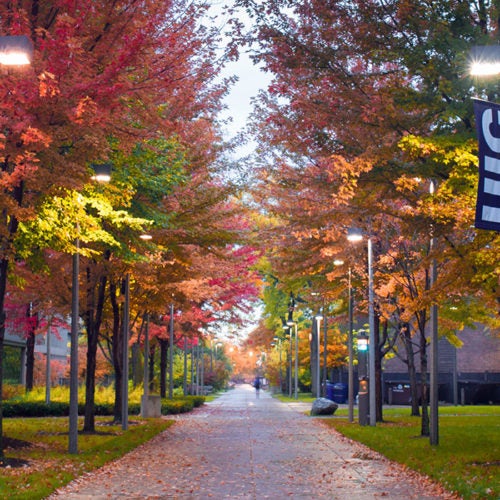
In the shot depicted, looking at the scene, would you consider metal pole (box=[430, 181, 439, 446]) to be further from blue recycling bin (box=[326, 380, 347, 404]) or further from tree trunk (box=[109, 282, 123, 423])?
blue recycling bin (box=[326, 380, 347, 404])

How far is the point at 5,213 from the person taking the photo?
1734 cm

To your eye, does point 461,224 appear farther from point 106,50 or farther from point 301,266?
point 301,266

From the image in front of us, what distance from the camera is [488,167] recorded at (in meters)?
11.1

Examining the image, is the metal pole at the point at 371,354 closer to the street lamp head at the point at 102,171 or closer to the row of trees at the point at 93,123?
the row of trees at the point at 93,123

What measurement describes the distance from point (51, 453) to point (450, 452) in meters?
8.14

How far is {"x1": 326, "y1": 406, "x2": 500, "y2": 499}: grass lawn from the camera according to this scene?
14.3m

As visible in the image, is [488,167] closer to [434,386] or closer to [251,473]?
[251,473]

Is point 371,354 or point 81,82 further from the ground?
point 81,82

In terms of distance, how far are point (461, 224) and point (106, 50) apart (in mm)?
6956

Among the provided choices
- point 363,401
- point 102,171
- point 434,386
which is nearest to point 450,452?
Answer: point 434,386

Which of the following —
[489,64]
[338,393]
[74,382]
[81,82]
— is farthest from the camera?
[338,393]

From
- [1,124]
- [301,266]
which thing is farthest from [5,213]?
[301,266]

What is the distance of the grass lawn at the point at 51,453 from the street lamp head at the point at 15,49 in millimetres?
5860

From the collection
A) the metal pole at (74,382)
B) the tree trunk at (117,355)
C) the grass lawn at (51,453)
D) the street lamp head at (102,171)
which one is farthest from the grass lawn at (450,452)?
the street lamp head at (102,171)
